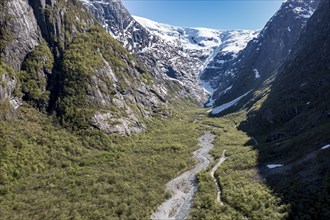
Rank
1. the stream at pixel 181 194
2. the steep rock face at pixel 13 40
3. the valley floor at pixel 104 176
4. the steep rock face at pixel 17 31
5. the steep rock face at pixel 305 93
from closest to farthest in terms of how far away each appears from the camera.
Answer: the valley floor at pixel 104 176
the stream at pixel 181 194
the steep rock face at pixel 13 40
the steep rock face at pixel 305 93
the steep rock face at pixel 17 31

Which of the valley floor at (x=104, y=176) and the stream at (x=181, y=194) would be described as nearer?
the valley floor at (x=104, y=176)

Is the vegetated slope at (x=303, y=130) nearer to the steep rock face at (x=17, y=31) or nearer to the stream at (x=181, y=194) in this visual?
the stream at (x=181, y=194)

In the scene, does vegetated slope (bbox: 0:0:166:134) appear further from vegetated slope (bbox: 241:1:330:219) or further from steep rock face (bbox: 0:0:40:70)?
vegetated slope (bbox: 241:1:330:219)

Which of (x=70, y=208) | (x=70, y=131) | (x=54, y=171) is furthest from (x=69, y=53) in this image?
(x=70, y=208)

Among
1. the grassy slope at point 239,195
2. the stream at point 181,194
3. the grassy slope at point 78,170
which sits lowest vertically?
the grassy slope at point 78,170

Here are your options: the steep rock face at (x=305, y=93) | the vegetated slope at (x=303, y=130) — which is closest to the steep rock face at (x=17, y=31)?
the vegetated slope at (x=303, y=130)

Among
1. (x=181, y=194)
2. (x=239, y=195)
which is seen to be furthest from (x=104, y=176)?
(x=239, y=195)

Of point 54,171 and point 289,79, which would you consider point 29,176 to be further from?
point 289,79
